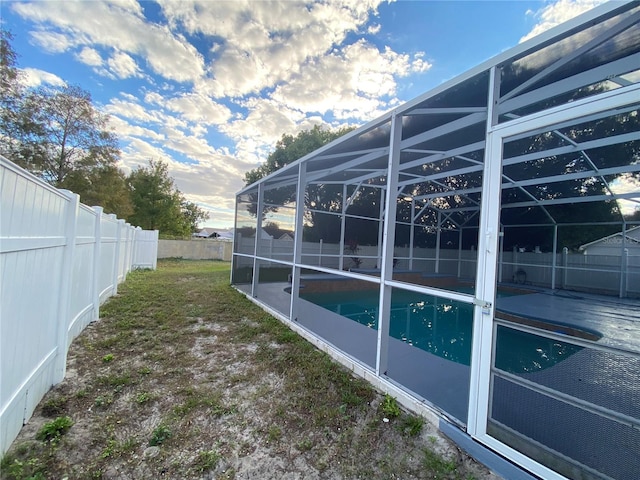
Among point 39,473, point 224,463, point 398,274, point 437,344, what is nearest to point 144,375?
point 39,473

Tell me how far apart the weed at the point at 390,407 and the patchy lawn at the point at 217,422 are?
0.01 metres

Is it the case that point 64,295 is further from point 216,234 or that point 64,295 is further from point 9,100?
point 216,234

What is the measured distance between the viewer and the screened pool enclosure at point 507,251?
1.73 m

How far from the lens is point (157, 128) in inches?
386

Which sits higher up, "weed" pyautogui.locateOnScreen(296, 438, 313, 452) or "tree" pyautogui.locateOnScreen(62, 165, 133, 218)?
"tree" pyautogui.locateOnScreen(62, 165, 133, 218)

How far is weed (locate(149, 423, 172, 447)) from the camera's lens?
1798mm

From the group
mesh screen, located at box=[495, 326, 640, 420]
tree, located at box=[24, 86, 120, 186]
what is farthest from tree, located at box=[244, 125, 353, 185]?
mesh screen, located at box=[495, 326, 640, 420]

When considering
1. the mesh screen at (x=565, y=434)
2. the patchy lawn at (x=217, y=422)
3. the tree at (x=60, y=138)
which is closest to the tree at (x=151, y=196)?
the tree at (x=60, y=138)

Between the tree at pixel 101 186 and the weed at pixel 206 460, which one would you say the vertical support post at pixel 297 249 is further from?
the tree at pixel 101 186

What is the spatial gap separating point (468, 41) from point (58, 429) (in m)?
5.13

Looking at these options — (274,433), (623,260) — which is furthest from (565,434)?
(623,260)

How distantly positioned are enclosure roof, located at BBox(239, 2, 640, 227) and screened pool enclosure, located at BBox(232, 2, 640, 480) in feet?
0.06

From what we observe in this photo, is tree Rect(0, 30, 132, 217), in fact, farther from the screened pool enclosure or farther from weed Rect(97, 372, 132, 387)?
weed Rect(97, 372, 132, 387)

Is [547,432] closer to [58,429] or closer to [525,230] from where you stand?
[58,429]
